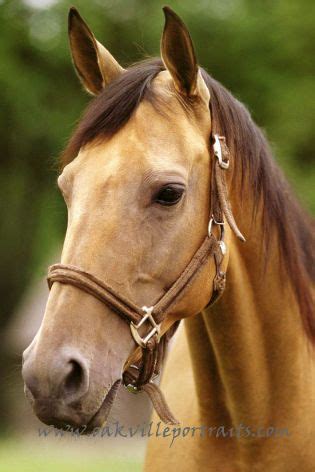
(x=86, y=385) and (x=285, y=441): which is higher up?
(x=86, y=385)

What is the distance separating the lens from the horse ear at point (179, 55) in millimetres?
2908

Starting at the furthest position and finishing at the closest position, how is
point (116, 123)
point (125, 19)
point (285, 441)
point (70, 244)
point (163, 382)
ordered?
point (125, 19) → point (163, 382) → point (285, 441) → point (116, 123) → point (70, 244)

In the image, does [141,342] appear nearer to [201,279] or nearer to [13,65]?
[201,279]

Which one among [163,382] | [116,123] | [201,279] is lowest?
[163,382]

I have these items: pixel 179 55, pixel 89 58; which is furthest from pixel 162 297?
pixel 89 58

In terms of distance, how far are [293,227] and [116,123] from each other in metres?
0.97

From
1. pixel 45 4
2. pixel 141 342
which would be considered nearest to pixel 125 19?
pixel 45 4

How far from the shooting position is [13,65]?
1394 cm

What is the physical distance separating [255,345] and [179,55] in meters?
1.24

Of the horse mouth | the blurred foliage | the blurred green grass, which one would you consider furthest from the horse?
the blurred foliage

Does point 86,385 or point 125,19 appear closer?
point 86,385

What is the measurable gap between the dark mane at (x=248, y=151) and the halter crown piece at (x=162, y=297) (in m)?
0.17

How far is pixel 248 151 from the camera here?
3244 mm

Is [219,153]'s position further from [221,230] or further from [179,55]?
[179,55]
